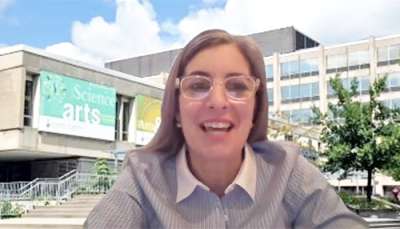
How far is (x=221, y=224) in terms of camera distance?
53.6 inches

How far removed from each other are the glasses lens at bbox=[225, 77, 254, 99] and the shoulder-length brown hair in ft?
0.21

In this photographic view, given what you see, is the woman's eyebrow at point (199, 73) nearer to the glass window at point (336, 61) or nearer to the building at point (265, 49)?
the glass window at point (336, 61)

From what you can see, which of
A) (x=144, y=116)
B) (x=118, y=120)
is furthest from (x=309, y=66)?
(x=118, y=120)

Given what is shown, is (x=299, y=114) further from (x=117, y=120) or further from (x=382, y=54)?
(x=117, y=120)

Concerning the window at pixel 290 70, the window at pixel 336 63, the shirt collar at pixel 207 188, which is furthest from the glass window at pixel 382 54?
the shirt collar at pixel 207 188

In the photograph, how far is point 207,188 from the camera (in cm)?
143

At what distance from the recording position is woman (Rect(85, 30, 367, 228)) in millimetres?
1385

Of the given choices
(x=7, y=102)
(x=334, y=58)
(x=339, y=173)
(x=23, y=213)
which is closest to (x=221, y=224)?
(x=23, y=213)

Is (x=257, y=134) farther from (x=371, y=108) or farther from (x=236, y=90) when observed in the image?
(x=371, y=108)

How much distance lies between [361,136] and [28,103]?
14.3 metres

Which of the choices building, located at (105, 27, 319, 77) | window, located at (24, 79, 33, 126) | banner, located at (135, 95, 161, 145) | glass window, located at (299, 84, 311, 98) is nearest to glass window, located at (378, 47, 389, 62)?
glass window, located at (299, 84, 311, 98)

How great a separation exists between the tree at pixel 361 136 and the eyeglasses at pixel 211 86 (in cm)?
1944

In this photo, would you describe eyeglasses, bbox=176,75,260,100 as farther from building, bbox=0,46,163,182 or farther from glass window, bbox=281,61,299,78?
glass window, bbox=281,61,299,78

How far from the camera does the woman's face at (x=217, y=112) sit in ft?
4.51
